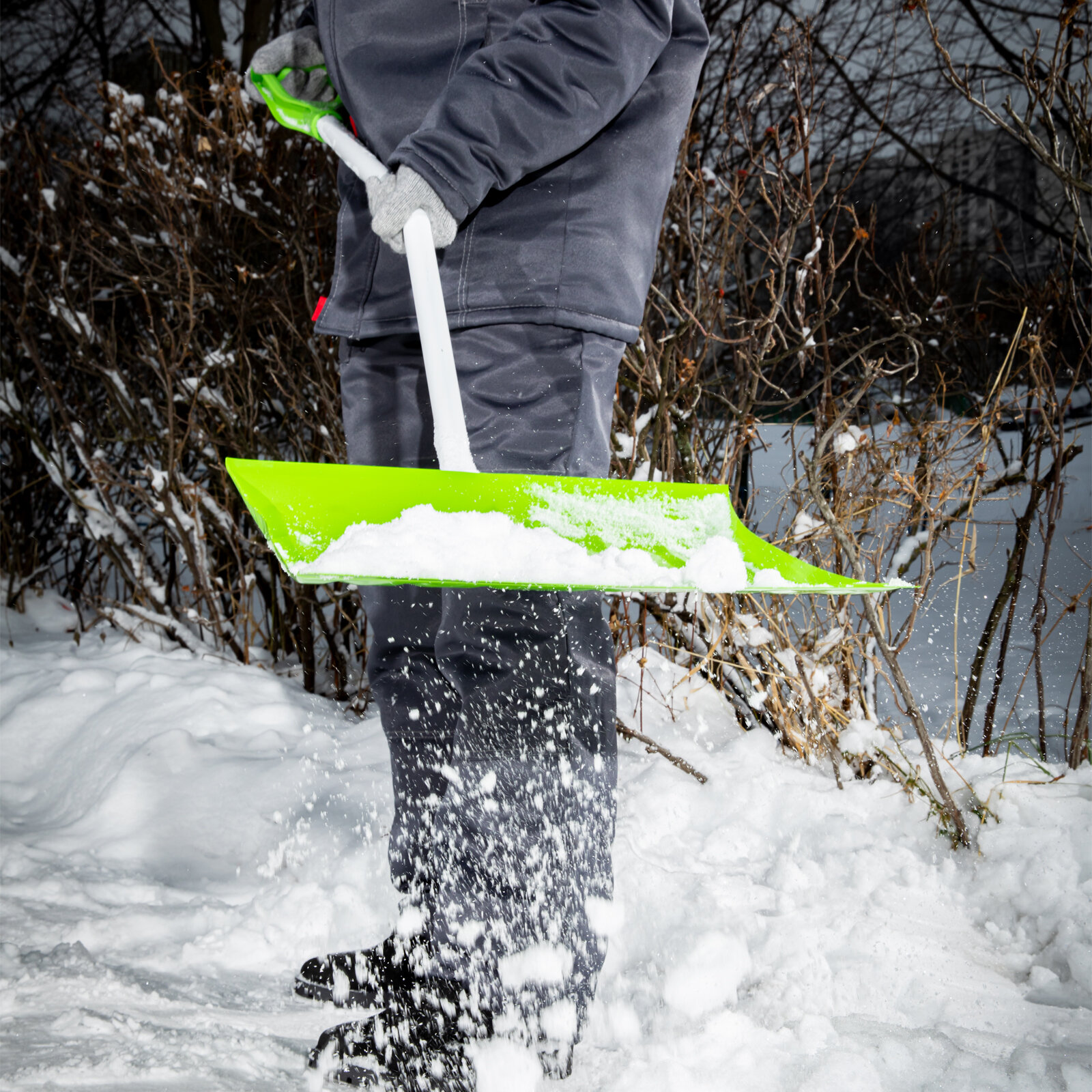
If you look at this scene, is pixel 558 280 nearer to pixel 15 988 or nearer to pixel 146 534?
pixel 15 988

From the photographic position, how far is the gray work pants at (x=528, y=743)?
3.91 feet

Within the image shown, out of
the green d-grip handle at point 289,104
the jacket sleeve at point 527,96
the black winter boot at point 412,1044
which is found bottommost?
the black winter boot at point 412,1044

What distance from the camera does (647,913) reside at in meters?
1.57

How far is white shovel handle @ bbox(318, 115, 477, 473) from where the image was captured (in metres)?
1.18

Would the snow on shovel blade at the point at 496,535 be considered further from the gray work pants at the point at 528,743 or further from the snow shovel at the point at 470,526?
the gray work pants at the point at 528,743

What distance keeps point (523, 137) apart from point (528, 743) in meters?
0.81

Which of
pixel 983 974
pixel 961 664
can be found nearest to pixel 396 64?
pixel 983 974

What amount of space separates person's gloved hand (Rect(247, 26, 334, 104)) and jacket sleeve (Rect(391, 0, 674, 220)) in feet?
2.13

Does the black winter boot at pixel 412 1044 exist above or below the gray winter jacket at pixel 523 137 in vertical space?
below

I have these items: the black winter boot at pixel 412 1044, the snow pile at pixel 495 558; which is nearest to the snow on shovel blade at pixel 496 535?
the snow pile at pixel 495 558

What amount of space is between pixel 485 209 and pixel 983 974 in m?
1.43

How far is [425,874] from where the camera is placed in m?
1.35

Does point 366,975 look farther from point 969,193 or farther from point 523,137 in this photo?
point 969,193

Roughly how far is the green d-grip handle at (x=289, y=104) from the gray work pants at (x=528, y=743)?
2.20 feet
